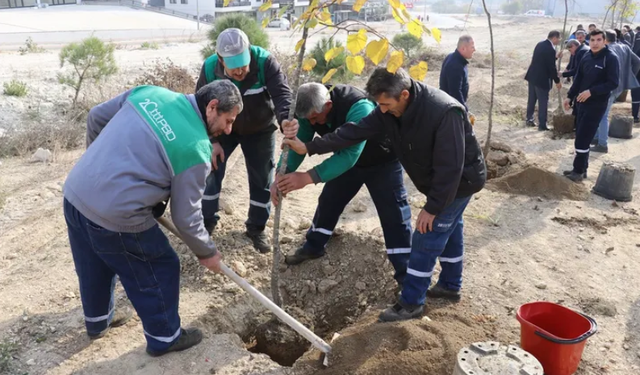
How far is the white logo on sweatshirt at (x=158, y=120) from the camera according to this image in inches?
102

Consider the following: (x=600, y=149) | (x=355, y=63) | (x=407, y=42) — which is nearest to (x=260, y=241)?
(x=355, y=63)

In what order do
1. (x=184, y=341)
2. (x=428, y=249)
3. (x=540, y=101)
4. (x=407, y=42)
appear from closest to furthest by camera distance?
(x=184, y=341)
(x=428, y=249)
(x=540, y=101)
(x=407, y=42)

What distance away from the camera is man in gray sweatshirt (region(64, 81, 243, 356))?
2596 millimetres

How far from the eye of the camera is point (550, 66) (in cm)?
900

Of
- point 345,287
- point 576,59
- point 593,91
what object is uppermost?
point 576,59

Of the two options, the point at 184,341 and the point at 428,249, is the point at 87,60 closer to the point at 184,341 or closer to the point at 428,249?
the point at 184,341

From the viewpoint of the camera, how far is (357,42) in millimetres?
2518

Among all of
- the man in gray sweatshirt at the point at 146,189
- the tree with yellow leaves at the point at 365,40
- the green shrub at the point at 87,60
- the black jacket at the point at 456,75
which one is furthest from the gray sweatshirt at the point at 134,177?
the green shrub at the point at 87,60

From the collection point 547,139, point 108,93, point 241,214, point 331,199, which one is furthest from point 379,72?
point 108,93

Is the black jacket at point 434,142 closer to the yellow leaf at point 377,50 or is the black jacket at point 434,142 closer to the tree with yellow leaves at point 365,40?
the tree with yellow leaves at point 365,40

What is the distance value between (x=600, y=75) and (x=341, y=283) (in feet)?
15.2

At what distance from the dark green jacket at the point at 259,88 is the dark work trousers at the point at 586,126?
4396mm

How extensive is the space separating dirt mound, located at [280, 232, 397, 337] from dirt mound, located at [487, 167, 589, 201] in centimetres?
262

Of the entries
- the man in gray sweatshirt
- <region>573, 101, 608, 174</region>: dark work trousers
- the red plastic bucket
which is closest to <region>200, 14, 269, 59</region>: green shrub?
<region>573, 101, 608, 174</region>: dark work trousers
